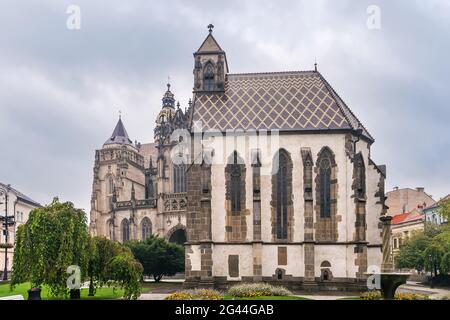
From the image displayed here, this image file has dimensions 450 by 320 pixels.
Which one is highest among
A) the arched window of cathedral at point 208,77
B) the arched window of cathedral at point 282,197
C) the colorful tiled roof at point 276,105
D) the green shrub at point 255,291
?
the arched window of cathedral at point 208,77

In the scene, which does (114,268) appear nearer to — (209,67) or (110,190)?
(209,67)

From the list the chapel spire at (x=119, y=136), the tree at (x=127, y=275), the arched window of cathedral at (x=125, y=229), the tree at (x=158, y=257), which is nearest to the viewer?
the tree at (x=127, y=275)

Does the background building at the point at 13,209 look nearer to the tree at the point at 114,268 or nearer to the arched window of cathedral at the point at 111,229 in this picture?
the arched window of cathedral at the point at 111,229

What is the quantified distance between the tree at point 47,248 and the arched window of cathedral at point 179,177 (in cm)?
4162

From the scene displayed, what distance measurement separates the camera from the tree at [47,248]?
79.5 feet

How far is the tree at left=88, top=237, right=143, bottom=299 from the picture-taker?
Answer: 26.2 metres

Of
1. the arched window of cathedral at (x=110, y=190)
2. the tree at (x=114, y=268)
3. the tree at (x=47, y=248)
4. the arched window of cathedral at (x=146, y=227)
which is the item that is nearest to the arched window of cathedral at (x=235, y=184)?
the tree at (x=114, y=268)

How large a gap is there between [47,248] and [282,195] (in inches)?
666

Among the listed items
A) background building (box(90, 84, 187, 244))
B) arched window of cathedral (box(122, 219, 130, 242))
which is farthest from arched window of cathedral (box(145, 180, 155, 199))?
arched window of cathedral (box(122, 219, 130, 242))

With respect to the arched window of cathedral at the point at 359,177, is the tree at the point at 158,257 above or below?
below

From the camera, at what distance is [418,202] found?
3329 inches

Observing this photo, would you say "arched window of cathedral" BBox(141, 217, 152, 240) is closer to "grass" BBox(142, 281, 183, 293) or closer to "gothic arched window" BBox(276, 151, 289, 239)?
"grass" BBox(142, 281, 183, 293)
